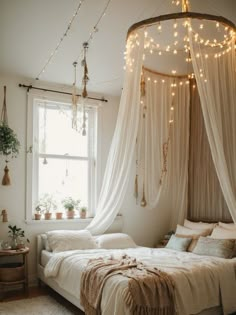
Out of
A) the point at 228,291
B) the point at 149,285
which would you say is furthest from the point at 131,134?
the point at 228,291

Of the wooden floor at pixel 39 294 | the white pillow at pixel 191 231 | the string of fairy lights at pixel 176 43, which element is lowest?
the wooden floor at pixel 39 294

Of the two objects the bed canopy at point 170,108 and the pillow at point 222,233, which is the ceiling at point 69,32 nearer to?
the bed canopy at point 170,108

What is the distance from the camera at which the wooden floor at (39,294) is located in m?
4.28

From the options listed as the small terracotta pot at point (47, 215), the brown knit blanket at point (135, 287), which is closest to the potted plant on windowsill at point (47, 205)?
A: the small terracotta pot at point (47, 215)

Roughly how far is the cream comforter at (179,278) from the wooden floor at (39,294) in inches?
11.3

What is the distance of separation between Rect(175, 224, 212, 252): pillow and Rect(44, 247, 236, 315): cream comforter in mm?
366

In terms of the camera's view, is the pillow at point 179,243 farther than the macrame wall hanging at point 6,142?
Yes

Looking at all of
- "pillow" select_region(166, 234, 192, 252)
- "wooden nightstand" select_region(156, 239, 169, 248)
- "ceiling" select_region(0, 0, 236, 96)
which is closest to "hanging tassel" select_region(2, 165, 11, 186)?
"ceiling" select_region(0, 0, 236, 96)

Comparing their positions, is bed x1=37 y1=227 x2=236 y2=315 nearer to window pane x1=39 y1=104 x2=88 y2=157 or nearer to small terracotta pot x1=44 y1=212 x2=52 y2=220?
small terracotta pot x1=44 y1=212 x2=52 y2=220

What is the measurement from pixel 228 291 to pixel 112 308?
135cm

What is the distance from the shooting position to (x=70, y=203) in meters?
5.45

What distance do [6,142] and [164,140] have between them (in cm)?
214

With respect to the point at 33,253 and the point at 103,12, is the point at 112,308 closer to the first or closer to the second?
the point at 33,253

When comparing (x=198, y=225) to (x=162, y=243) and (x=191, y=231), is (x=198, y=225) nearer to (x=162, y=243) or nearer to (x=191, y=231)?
(x=191, y=231)
